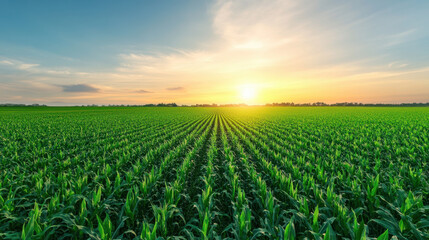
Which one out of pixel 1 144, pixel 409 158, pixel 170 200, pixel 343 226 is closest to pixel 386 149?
pixel 409 158

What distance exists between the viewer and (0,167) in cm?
789

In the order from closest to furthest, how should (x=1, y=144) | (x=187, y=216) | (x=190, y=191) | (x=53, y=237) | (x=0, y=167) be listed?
(x=53, y=237)
(x=187, y=216)
(x=190, y=191)
(x=0, y=167)
(x=1, y=144)

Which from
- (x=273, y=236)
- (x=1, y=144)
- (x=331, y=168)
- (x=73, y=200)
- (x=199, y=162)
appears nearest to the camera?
(x=273, y=236)

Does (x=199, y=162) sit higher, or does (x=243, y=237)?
(x=243, y=237)

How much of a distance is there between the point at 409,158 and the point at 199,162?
31.3ft

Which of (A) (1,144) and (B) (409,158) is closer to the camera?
(B) (409,158)

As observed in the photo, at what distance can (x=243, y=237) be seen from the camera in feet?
9.74

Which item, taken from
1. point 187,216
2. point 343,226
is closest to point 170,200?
point 187,216

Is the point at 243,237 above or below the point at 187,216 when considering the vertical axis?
above

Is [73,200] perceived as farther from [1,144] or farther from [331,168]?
[1,144]

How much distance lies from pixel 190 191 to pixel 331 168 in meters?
5.18

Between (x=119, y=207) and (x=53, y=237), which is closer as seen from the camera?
(x=53, y=237)

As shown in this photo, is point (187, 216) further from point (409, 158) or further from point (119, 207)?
point (409, 158)

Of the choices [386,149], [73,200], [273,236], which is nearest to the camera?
[273,236]
